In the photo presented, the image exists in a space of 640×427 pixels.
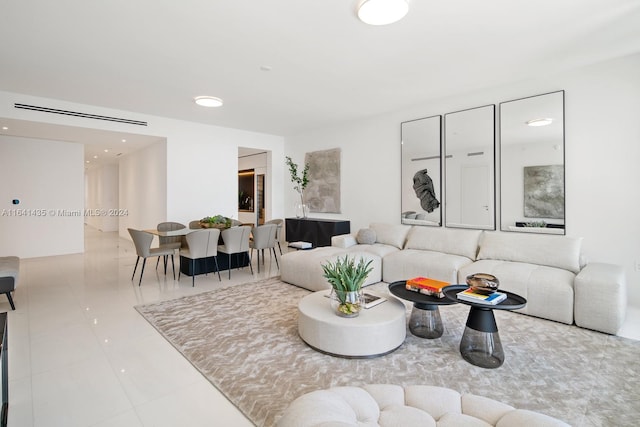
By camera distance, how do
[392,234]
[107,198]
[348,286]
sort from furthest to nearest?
1. [107,198]
2. [392,234]
3. [348,286]

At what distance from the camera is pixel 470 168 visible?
5066 mm

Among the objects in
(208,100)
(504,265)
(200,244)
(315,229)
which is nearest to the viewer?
(504,265)

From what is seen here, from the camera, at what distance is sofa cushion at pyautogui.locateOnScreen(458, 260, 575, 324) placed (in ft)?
10.6

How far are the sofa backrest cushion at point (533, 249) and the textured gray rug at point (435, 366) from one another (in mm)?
821

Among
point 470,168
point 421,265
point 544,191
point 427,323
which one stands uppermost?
point 470,168

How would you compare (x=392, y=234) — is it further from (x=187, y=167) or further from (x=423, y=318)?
(x=187, y=167)

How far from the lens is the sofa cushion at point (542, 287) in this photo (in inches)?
127

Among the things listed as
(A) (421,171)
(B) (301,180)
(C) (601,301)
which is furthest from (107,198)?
(C) (601,301)

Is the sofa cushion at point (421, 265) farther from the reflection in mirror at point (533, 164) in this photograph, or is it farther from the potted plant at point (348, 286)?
the potted plant at point (348, 286)

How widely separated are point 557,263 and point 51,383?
4950 millimetres

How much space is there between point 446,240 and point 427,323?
81.1 inches

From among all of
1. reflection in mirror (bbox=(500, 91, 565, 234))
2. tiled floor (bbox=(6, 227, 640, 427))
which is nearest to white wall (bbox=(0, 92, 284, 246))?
tiled floor (bbox=(6, 227, 640, 427))

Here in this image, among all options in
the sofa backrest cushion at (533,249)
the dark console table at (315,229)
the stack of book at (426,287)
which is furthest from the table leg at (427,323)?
the dark console table at (315,229)

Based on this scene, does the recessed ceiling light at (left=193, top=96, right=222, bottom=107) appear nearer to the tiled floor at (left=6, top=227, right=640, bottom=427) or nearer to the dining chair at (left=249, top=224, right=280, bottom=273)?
the dining chair at (left=249, top=224, right=280, bottom=273)
